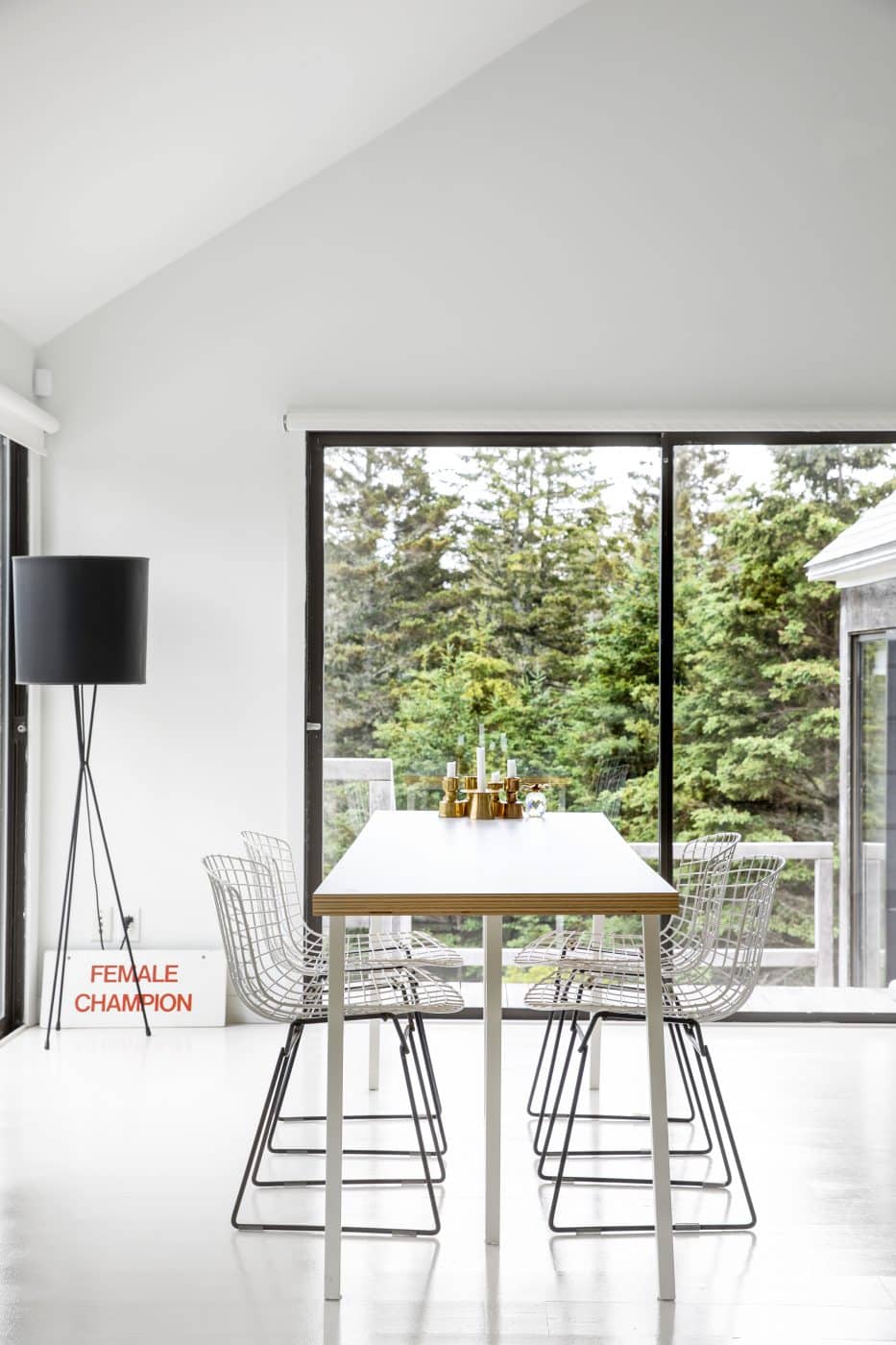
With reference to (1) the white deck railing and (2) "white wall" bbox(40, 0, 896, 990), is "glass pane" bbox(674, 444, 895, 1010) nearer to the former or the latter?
(1) the white deck railing

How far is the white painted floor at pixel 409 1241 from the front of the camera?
279 cm

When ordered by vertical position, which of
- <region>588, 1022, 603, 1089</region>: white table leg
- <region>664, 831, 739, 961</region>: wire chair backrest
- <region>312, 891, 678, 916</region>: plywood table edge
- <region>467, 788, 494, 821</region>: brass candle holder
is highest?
<region>467, 788, 494, 821</region>: brass candle holder

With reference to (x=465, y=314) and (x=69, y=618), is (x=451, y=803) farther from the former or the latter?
(x=465, y=314)

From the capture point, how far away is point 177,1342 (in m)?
2.69

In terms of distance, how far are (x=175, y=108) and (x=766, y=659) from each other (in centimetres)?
306

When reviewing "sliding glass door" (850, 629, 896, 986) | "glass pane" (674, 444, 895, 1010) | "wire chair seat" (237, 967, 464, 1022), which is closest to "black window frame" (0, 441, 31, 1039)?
"wire chair seat" (237, 967, 464, 1022)

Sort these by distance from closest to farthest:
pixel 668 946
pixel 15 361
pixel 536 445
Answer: pixel 668 946 < pixel 15 361 < pixel 536 445

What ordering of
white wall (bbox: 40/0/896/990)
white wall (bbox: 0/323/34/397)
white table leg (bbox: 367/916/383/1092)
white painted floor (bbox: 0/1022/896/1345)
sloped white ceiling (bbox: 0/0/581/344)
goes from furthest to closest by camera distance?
white wall (bbox: 40/0/896/990) < white wall (bbox: 0/323/34/397) < white table leg (bbox: 367/916/383/1092) < sloped white ceiling (bbox: 0/0/581/344) < white painted floor (bbox: 0/1022/896/1345)

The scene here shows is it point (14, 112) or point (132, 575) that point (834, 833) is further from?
point (14, 112)

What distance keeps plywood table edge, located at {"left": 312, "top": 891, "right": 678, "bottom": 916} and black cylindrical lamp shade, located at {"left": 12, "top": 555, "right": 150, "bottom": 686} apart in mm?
2241

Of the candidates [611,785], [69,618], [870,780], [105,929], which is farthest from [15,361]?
[870,780]

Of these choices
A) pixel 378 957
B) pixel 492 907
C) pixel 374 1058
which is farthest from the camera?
pixel 374 1058

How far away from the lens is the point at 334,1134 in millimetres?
2893

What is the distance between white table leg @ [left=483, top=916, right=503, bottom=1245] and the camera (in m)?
3.09
